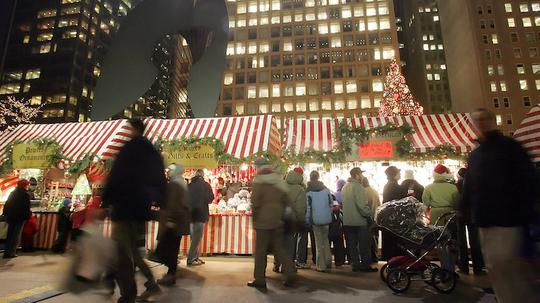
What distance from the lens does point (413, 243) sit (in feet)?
17.1

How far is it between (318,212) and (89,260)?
4431 mm

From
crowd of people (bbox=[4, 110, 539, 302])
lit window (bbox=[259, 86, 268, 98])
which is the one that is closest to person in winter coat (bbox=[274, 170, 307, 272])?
crowd of people (bbox=[4, 110, 539, 302])

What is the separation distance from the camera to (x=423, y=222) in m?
5.23

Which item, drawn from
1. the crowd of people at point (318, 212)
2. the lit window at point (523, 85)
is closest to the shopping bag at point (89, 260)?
the crowd of people at point (318, 212)

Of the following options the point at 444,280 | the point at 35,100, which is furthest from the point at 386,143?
the point at 35,100

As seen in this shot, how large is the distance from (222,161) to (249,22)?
65.7m

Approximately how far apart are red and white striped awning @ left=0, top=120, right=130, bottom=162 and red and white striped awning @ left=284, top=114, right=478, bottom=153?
16.9 ft

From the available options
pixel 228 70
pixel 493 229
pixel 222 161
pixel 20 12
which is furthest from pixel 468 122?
pixel 20 12

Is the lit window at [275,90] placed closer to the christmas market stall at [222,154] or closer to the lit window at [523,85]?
the lit window at [523,85]

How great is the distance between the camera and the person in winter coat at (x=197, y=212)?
7215 mm

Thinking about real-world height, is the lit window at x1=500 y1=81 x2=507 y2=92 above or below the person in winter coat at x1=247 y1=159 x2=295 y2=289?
above

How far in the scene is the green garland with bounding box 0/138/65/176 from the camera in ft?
32.8

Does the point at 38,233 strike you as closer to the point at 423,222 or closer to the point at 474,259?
the point at 423,222

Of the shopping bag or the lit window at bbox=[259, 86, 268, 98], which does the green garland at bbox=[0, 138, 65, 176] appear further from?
the lit window at bbox=[259, 86, 268, 98]
